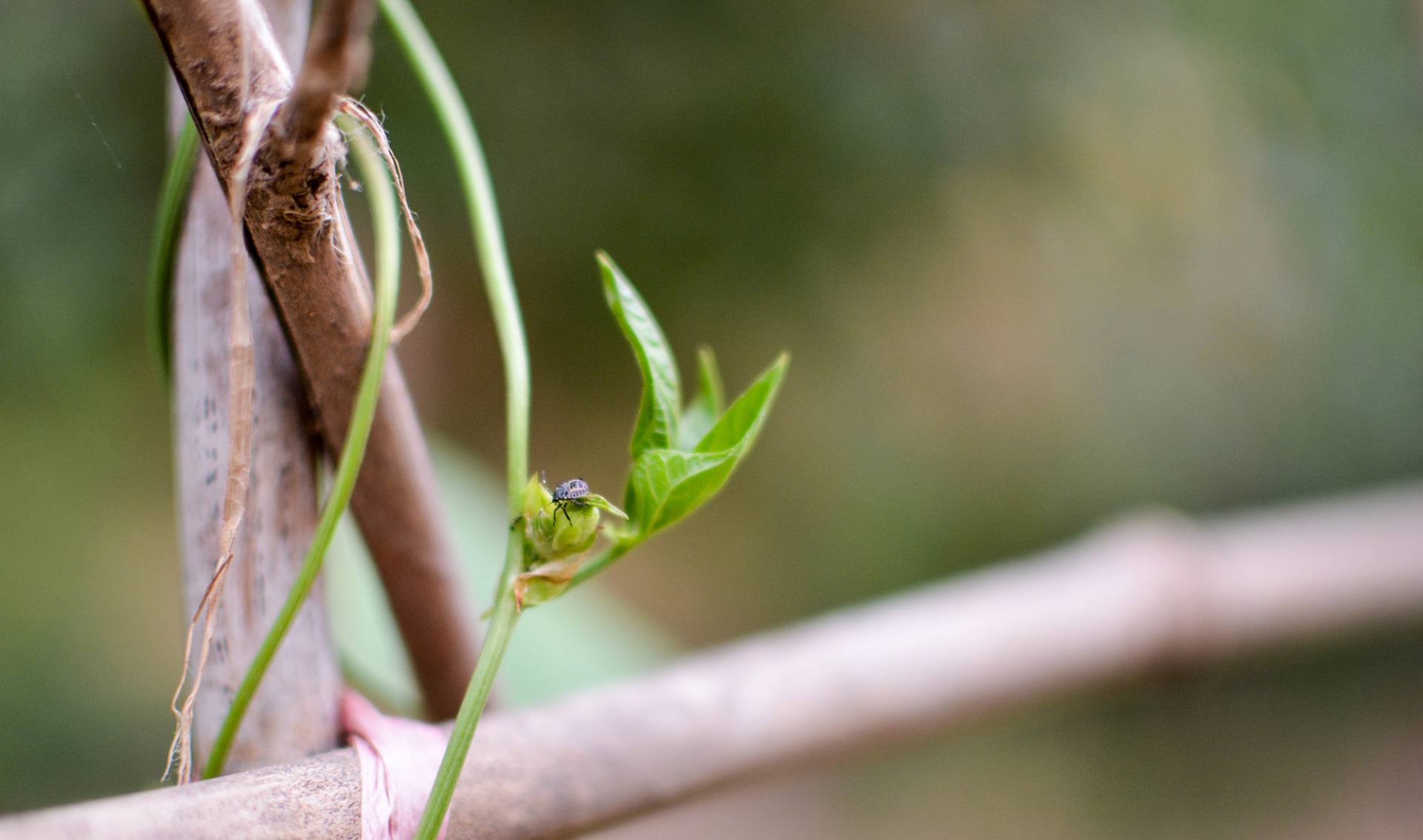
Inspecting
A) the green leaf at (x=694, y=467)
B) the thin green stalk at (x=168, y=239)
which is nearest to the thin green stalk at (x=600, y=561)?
the green leaf at (x=694, y=467)

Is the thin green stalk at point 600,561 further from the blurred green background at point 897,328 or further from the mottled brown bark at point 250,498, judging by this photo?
the blurred green background at point 897,328

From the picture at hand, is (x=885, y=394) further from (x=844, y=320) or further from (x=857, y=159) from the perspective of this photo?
(x=857, y=159)

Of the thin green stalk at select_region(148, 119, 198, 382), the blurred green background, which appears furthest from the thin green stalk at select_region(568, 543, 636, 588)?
the blurred green background

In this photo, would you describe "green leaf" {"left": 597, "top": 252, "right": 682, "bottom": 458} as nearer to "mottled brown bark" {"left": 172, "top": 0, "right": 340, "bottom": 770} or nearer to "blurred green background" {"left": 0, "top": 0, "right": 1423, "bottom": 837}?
Result: "mottled brown bark" {"left": 172, "top": 0, "right": 340, "bottom": 770}

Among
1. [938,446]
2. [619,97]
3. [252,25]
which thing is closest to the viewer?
[252,25]

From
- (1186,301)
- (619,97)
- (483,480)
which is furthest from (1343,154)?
(483,480)

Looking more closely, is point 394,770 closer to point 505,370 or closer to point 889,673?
point 505,370

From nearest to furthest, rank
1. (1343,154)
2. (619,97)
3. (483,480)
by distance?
1. (483,480)
2. (619,97)
3. (1343,154)

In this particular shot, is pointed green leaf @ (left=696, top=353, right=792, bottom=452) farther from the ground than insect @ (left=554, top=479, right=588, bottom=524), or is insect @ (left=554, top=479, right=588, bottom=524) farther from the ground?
pointed green leaf @ (left=696, top=353, right=792, bottom=452)
